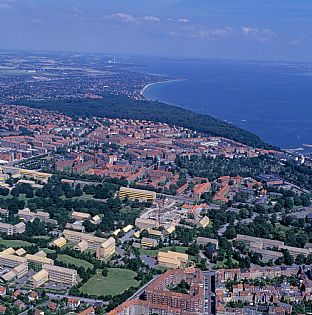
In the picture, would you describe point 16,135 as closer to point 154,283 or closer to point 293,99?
point 154,283

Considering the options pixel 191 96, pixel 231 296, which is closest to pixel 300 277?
pixel 231 296

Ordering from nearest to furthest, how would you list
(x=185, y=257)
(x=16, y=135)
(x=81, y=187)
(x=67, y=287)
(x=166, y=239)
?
(x=67, y=287) < (x=185, y=257) < (x=166, y=239) < (x=81, y=187) < (x=16, y=135)

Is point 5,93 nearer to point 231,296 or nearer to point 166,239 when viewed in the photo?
point 166,239

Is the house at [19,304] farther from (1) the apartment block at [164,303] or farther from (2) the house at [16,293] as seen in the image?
(1) the apartment block at [164,303]

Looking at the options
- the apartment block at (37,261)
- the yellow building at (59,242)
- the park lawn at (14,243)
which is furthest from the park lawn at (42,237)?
the apartment block at (37,261)

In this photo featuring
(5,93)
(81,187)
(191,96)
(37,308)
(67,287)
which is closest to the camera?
(37,308)

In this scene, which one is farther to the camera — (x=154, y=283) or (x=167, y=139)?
(x=167, y=139)

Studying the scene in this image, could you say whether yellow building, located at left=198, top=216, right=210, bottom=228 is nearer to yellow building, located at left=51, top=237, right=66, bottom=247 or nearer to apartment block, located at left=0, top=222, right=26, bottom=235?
yellow building, located at left=51, top=237, right=66, bottom=247
